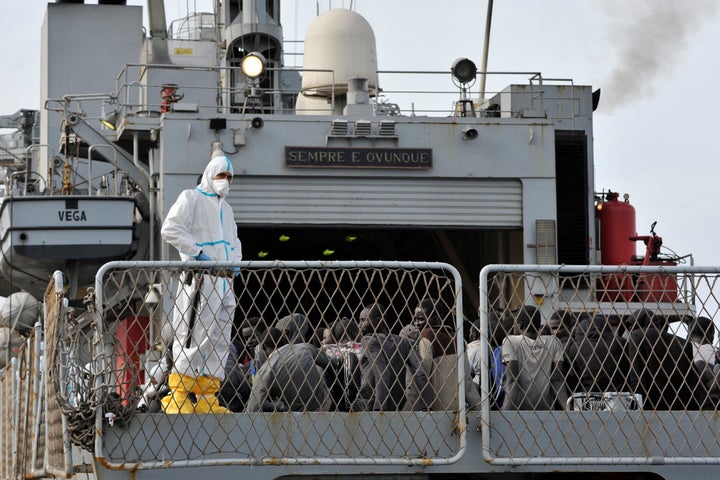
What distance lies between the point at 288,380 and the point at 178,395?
85 cm

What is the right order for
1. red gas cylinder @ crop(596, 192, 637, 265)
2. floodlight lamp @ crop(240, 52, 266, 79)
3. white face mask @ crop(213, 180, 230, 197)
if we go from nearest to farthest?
white face mask @ crop(213, 180, 230, 197)
floodlight lamp @ crop(240, 52, 266, 79)
red gas cylinder @ crop(596, 192, 637, 265)

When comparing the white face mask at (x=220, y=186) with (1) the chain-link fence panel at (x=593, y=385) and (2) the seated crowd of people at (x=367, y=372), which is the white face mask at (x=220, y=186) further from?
(1) the chain-link fence panel at (x=593, y=385)

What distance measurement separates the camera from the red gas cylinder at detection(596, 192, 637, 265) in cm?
1783

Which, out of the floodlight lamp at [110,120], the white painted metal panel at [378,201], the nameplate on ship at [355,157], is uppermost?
the floodlight lamp at [110,120]

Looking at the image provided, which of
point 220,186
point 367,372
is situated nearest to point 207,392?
point 367,372

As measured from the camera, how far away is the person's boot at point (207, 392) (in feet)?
27.1

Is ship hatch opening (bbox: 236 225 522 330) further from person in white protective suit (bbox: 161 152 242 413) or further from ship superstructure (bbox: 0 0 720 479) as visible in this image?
person in white protective suit (bbox: 161 152 242 413)

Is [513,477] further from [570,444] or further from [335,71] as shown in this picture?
[335,71]

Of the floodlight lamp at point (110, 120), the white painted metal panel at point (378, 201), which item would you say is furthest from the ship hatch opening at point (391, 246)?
the floodlight lamp at point (110, 120)

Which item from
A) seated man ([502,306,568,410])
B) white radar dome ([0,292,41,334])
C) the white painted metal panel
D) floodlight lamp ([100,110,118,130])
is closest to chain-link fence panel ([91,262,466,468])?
seated man ([502,306,568,410])

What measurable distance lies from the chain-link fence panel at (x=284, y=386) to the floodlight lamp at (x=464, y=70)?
8957 millimetres

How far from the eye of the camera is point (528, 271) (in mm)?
7902

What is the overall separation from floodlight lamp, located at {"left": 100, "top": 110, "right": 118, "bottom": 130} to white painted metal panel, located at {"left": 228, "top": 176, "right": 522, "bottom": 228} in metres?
2.62

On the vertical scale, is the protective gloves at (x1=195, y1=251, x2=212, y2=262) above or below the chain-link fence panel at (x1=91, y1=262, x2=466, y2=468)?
above
